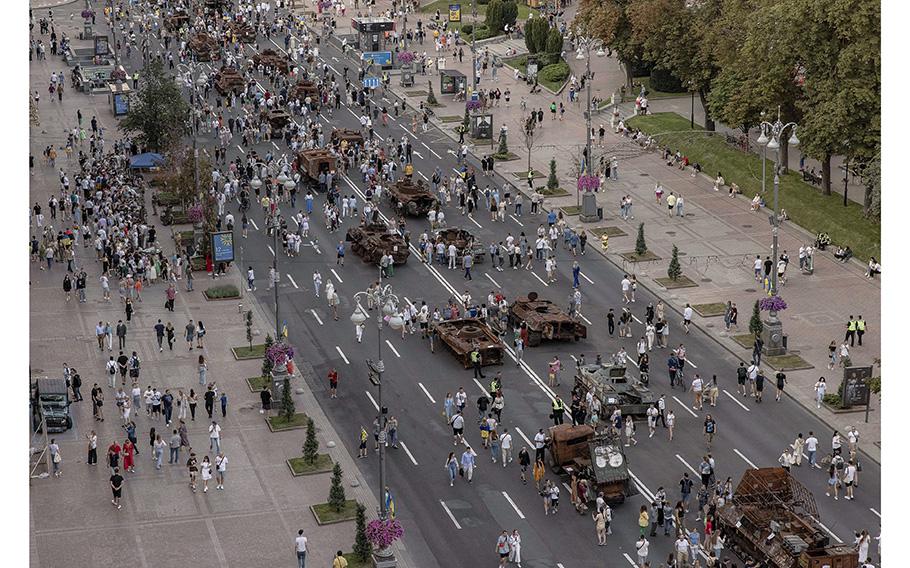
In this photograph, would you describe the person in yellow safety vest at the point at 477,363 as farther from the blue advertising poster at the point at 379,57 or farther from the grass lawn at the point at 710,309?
the blue advertising poster at the point at 379,57

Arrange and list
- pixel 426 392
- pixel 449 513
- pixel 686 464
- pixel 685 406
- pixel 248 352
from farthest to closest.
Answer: pixel 248 352 < pixel 426 392 < pixel 685 406 < pixel 686 464 < pixel 449 513

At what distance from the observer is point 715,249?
92.6 m

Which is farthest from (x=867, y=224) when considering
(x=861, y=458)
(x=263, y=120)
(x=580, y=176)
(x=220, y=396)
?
(x=263, y=120)

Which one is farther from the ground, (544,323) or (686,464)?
(544,323)

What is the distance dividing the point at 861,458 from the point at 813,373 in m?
8.58

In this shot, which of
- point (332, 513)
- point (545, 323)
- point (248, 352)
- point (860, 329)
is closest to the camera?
point (332, 513)

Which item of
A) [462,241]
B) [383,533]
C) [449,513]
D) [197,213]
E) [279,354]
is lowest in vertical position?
[449,513]

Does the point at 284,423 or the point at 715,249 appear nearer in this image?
the point at 284,423

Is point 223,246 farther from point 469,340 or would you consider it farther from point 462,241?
point 469,340

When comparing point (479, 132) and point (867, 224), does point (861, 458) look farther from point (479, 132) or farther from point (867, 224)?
point (479, 132)

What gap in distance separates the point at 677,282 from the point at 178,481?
3081 centimetres

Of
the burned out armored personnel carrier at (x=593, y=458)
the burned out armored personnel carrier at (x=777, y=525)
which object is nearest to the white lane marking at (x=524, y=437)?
the burned out armored personnel carrier at (x=593, y=458)

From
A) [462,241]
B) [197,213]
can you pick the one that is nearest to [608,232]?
[462,241]

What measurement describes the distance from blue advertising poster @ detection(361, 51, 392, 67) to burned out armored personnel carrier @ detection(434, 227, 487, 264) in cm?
4728
